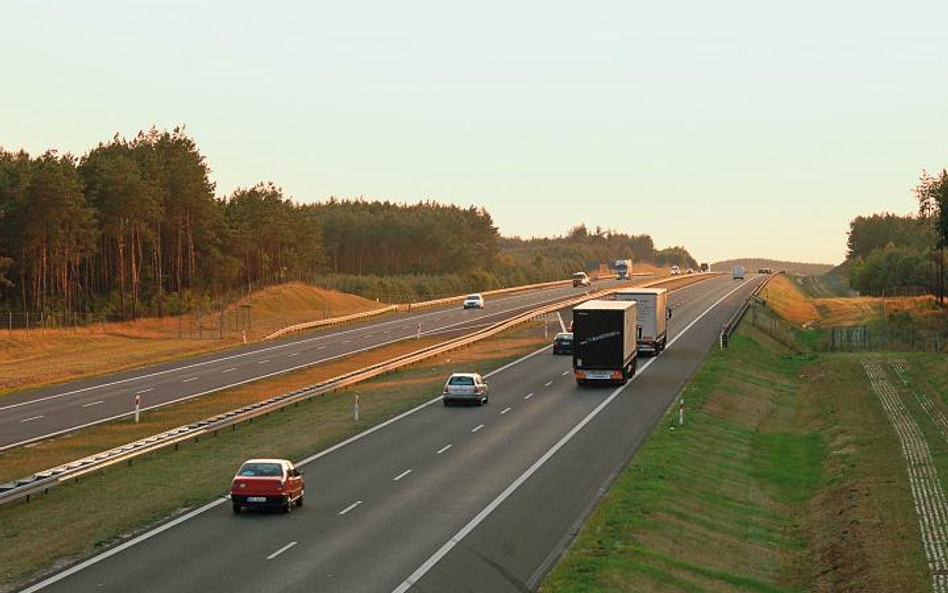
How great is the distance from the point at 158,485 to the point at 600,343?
102ft

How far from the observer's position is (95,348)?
296ft

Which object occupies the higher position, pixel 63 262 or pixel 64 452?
pixel 63 262

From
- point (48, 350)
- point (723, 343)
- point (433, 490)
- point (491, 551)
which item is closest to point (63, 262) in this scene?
point (48, 350)

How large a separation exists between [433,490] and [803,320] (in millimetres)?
111541

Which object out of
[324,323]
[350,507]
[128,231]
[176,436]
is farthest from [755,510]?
[128,231]

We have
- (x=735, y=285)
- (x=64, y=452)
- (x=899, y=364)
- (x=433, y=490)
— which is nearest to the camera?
(x=433, y=490)

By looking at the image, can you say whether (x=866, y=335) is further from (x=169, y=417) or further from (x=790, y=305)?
(x=169, y=417)

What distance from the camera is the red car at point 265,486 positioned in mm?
32844

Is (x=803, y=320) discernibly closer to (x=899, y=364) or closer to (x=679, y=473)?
(x=899, y=364)

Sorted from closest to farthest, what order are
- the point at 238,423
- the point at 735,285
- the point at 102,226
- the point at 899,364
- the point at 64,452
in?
the point at 64,452
the point at 238,423
the point at 899,364
the point at 102,226
the point at 735,285

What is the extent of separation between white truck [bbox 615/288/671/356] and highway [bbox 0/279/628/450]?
20977 mm

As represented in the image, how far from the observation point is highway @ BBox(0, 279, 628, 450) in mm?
53438

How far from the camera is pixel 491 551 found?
29.1 m

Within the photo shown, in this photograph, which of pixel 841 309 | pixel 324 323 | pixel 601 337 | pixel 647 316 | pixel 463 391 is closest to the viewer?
pixel 463 391
